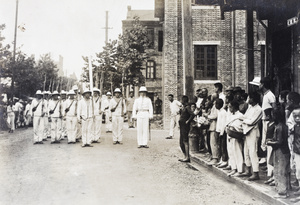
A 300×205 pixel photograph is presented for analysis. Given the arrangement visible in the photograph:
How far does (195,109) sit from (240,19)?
1085 cm

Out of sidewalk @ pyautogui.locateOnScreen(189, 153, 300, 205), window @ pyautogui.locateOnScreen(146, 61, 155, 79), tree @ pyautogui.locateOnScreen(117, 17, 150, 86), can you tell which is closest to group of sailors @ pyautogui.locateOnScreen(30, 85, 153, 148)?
sidewalk @ pyautogui.locateOnScreen(189, 153, 300, 205)

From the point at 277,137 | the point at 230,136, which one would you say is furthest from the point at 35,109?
the point at 277,137

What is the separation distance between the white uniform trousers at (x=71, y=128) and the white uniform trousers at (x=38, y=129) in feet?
3.12

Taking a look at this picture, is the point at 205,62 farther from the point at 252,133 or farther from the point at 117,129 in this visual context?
the point at 252,133

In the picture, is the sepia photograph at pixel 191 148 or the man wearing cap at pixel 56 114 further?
the man wearing cap at pixel 56 114

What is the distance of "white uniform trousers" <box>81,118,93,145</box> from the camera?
11.4 meters

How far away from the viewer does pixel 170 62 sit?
18.7 metres

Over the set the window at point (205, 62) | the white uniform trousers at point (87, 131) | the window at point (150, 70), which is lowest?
the white uniform trousers at point (87, 131)

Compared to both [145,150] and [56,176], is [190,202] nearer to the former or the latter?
[56,176]

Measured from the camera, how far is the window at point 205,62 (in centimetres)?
1838

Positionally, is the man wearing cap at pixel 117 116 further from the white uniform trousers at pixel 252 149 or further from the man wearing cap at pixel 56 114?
the white uniform trousers at pixel 252 149

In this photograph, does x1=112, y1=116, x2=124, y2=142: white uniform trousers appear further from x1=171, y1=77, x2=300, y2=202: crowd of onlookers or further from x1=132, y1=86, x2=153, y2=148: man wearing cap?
x1=171, y1=77, x2=300, y2=202: crowd of onlookers

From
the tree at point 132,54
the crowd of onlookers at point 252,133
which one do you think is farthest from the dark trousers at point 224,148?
the tree at point 132,54

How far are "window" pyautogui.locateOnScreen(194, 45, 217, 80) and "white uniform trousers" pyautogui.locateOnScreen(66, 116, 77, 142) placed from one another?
8.34 m
